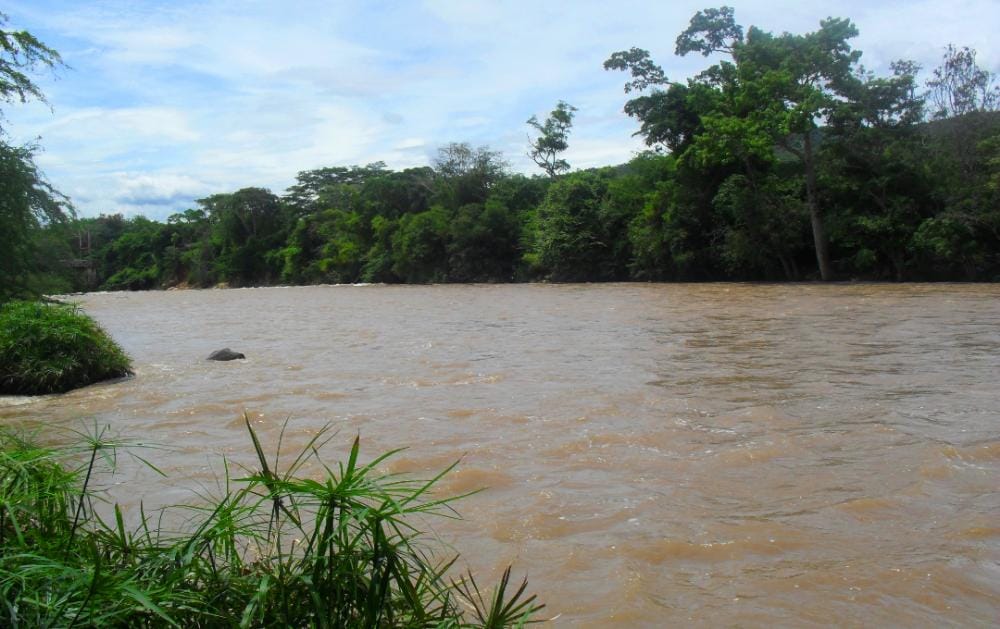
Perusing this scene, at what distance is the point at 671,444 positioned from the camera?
5863 millimetres

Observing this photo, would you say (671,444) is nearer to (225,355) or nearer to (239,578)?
(239,578)

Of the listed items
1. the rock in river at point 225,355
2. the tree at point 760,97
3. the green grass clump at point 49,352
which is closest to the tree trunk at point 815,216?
the tree at point 760,97

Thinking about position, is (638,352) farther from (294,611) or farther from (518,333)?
(294,611)

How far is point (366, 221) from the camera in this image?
54125mm

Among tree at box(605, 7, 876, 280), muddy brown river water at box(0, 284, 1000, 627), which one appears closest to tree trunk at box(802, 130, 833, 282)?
tree at box(605, 7, 876, 280)

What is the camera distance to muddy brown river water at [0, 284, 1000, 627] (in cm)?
343

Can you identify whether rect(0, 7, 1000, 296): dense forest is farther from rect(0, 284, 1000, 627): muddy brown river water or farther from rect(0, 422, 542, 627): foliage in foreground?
rect(0, 422, 542, 627): foliage in foreground

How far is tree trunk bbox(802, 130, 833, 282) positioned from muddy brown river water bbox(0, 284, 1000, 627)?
11.6m

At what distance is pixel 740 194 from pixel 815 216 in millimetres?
2752

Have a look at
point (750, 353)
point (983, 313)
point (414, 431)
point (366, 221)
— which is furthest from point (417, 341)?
point (366, 221)

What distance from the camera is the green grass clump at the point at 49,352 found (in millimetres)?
9570

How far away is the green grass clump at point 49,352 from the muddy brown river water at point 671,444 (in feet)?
1.94

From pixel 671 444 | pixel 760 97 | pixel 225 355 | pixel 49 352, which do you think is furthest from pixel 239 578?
pixel 760 97

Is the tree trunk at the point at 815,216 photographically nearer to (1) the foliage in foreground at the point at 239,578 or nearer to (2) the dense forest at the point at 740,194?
(2) the dense forest at the point at 740,194
